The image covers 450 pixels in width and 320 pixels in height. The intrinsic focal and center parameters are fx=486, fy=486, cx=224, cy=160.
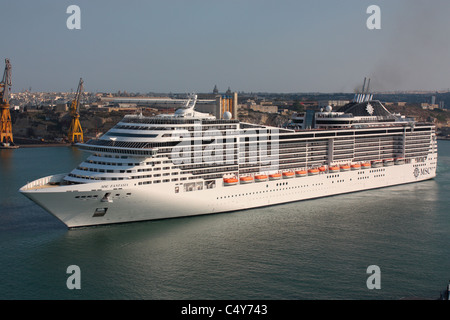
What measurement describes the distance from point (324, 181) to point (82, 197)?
48.7ft

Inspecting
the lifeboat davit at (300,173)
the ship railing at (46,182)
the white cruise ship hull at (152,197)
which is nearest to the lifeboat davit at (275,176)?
the white cruise ship hull at (152,197)

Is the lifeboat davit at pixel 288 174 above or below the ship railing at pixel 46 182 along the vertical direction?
below

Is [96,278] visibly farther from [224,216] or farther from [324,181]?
[324,181]

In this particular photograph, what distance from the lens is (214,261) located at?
736 inches

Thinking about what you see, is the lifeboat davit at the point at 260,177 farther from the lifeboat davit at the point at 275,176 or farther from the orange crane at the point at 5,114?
the orange crane at the point at 5,114

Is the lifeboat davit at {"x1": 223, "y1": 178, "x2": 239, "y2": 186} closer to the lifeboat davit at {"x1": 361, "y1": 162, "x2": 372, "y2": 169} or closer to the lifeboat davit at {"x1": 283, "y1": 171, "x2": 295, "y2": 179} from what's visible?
the lifeboat davit at {"x1": 283, "y1": 171, "x2": 295, "y2": 179}

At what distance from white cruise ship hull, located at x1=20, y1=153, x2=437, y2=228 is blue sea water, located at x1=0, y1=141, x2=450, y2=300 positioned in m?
0.55

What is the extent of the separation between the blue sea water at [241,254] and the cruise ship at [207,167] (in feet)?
2.96

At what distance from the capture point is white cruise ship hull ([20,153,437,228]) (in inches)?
835

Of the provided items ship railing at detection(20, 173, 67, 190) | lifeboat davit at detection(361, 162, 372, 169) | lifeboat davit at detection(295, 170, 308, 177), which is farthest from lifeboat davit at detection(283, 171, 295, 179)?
ship railing at detection(20, 173, 67, 190)

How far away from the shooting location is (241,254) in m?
19.4

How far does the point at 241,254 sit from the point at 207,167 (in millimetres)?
6355

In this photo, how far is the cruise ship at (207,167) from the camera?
21.9 m

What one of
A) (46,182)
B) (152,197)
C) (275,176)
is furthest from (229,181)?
(46,182)
